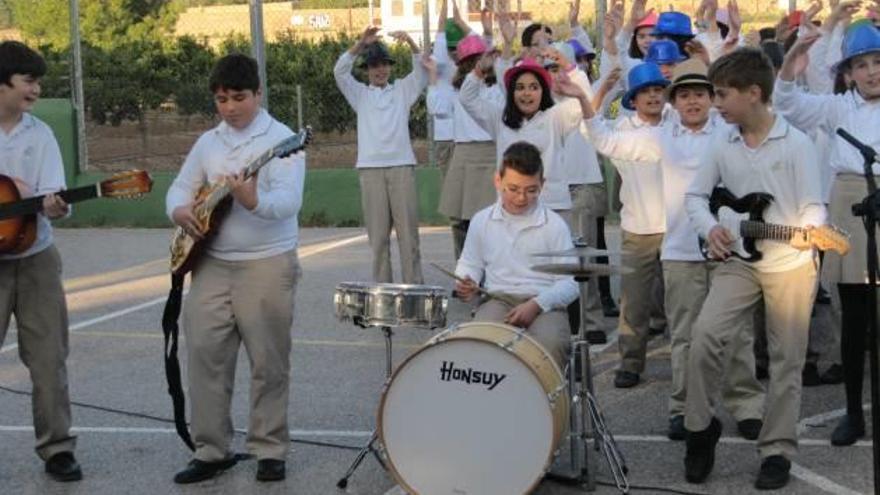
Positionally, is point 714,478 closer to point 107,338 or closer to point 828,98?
point 828,98

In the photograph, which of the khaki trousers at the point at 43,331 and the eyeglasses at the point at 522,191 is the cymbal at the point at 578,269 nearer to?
the eyeglasses at the point at 522,191

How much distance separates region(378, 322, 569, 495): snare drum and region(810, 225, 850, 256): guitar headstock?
119 centimetres

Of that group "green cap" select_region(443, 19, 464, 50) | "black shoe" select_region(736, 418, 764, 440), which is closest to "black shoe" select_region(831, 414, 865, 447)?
"black shoe" select_region(736, 418, 764, 440)

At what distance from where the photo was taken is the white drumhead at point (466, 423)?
5688 millimetres

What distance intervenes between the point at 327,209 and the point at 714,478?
11.1 m

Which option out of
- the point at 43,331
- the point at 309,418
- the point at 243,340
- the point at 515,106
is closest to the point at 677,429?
the point at 309,418

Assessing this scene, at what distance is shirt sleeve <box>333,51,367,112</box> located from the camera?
1074 cm

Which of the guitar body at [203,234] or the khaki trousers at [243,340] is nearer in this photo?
the guitar body at [203,234]

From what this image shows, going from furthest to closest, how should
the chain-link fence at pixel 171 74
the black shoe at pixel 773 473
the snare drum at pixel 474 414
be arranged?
the chain-link fence at pixel 171 74
the black shoe at pixel 773 473
the snare drum at pixel 474 414

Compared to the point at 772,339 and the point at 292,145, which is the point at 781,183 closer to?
the point at 772,339

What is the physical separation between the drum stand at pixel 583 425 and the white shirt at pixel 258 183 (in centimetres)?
139

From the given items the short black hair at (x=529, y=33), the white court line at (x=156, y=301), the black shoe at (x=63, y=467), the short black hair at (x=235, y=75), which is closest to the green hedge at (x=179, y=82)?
the white court line at (x=156, y=301)

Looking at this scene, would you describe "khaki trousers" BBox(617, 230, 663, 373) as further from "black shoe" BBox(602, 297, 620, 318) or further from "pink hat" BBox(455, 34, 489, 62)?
"pink hat" BBox(455, 34, 489, 62)

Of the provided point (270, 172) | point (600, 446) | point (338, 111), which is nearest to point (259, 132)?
point (270, 172)
